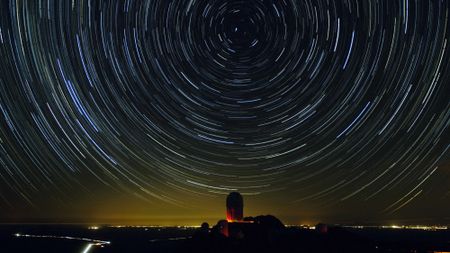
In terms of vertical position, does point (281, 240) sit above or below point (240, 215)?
below

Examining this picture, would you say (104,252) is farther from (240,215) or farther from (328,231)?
(328,231)

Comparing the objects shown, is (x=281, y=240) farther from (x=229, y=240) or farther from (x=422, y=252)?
(x=422, y=252)

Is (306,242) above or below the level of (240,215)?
below

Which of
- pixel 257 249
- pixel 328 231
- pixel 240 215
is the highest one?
pixel 240 215

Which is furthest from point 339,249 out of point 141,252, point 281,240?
point 141,252

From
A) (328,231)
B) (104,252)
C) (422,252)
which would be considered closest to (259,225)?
(328,231)

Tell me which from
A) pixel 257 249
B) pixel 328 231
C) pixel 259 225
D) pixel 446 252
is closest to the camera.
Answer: pixel 257 249

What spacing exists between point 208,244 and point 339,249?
13545 mm

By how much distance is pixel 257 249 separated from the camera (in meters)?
47.2

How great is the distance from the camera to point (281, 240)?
2061 inches

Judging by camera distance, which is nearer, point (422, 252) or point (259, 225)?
point (422, 252)

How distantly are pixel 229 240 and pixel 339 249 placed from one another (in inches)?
453

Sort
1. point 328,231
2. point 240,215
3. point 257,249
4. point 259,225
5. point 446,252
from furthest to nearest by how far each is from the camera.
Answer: point 240,215
point 259,225
point 328,231
point 446,252
point 257,249

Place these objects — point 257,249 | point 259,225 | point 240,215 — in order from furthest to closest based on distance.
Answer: point 240,215 < point 259,225 < point 257,249
